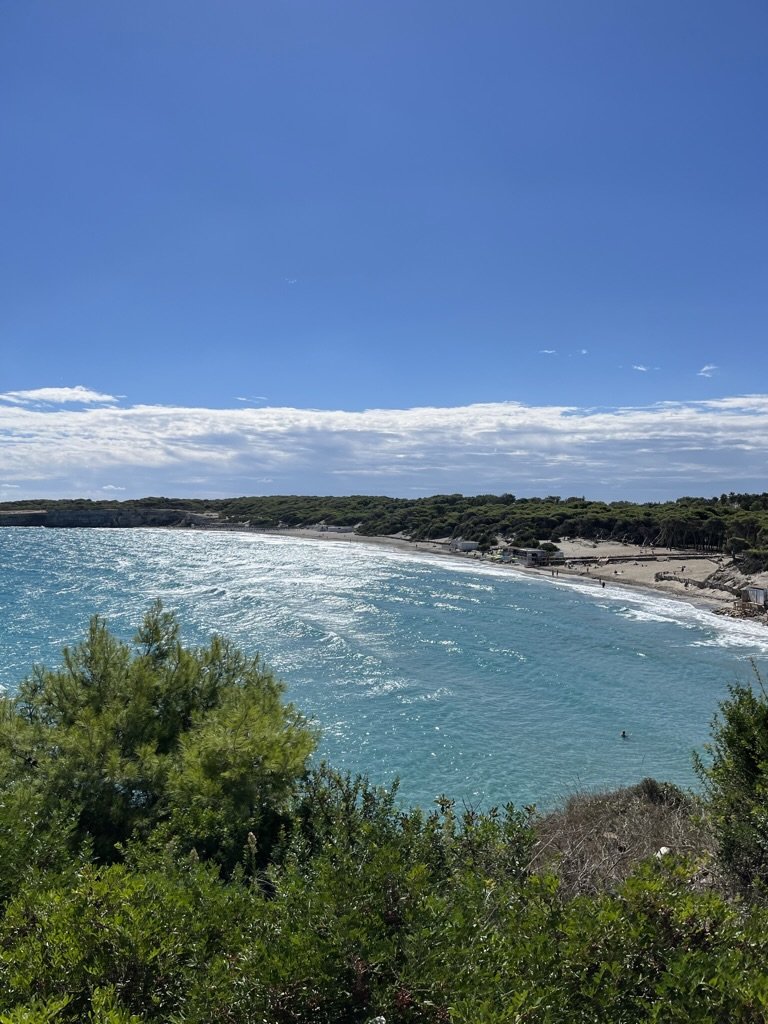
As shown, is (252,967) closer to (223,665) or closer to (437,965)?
(437,965)

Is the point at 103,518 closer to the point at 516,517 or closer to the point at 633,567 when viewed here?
the point at 516,517

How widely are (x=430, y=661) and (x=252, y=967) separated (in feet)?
123

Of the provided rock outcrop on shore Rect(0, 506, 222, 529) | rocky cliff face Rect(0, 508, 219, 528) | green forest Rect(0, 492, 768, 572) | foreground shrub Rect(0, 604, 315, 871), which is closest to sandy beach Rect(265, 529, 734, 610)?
green forest Rect(0, 492, 768, 572)

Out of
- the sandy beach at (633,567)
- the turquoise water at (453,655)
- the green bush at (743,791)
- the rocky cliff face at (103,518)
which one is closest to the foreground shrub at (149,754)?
the green bush at (743,791)

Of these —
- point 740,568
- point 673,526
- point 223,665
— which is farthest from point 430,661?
point 673,526

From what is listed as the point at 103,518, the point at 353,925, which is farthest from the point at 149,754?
the point at 103,518

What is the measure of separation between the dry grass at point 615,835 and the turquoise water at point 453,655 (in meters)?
4.08

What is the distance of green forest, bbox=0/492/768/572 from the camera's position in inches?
3627

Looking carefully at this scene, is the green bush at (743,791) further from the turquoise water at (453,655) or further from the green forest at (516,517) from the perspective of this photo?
the green forest at (516,517)

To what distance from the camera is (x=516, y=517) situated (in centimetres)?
11700

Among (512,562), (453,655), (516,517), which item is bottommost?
(453,655)

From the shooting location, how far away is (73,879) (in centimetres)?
709

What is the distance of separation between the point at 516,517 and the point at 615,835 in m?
105

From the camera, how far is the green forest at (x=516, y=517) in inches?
3627
